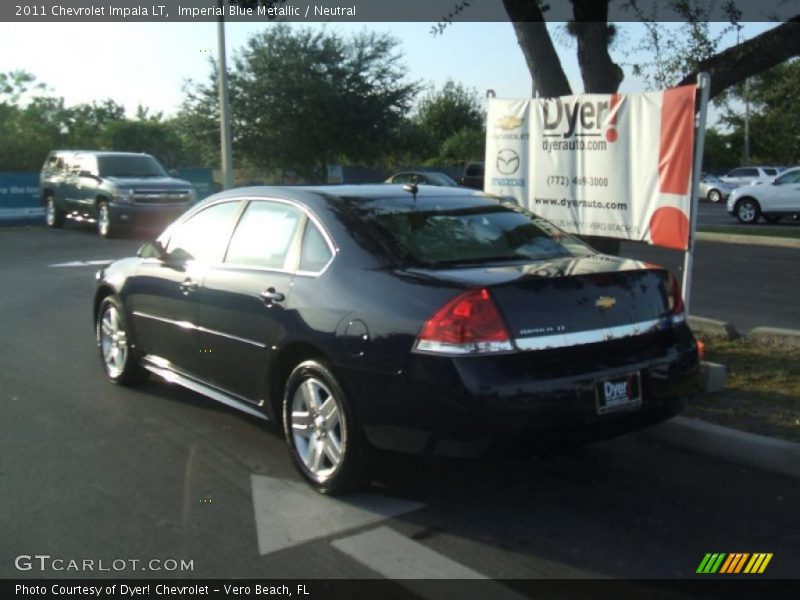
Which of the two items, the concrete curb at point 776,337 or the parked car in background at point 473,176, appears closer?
the concrete curb at point 776,337

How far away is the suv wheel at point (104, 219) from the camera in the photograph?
20.0 metres

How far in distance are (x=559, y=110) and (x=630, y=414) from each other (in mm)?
3916

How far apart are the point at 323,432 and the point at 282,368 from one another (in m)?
0.51

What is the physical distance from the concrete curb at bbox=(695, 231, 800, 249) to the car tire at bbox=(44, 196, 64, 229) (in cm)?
1534

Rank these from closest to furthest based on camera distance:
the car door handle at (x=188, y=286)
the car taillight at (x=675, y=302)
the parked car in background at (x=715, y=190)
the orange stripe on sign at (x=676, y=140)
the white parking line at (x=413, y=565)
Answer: the white parking line at (x=413, y=565), the car taillight at (x=675, y=302), the car door handle at (x=188, y=286), the orange stripe on sign at (x=676, y=140), the parked car in background at (x=715, y=190)

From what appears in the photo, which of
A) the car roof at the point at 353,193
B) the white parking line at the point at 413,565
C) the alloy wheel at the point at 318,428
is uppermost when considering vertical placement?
the car roof at the point at 353,193

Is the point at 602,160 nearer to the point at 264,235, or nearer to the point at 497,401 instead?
the point at 264,235

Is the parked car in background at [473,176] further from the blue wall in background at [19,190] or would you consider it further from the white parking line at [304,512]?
the white parking line at [304,512]

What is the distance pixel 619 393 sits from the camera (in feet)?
14.8

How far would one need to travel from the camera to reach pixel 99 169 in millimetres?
20625

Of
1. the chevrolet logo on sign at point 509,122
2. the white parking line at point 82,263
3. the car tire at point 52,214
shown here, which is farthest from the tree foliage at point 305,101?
the chevrolet logo on sign at point 509,122

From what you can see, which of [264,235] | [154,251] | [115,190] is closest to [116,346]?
[154,251]

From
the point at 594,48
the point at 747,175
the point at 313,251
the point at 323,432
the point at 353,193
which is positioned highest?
the point at 594,48

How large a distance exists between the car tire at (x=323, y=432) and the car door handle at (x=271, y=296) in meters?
0.42
